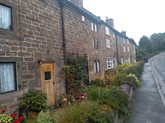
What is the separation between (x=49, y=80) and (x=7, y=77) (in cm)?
336

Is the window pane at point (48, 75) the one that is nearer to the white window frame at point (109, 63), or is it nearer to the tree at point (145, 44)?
the white window frame at point (109, 63)

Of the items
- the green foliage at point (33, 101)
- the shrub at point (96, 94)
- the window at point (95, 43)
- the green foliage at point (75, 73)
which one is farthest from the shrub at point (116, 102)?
the window at point (95, 43)

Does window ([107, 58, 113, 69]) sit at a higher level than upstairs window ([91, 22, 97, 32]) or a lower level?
lower

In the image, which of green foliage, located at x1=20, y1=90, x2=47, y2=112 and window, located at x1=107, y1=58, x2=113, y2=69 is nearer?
green foliage, located at x1=20, y1=90, x2=47, y2=112

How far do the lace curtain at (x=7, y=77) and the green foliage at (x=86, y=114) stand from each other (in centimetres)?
380

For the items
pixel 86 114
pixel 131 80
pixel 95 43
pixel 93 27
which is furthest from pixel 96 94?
pixel 93 27

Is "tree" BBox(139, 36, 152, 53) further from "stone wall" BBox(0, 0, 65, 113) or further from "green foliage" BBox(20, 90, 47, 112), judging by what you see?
"green foliage" BBox(20, 90, 47, 112)

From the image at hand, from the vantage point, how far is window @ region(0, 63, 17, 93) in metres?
8.60

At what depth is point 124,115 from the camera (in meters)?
8.51

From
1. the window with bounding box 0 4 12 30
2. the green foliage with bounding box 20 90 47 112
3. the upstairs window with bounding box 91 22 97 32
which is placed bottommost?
the green foliage with bounding box 20 90 47 112

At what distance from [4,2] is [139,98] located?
901 cm

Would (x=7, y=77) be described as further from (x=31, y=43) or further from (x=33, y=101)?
(x=31, y=43)

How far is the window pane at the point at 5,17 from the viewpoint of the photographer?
878 cm

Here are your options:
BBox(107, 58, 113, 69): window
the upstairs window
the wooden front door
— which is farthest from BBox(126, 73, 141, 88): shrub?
BBox(107, 58, 113, 69): window
